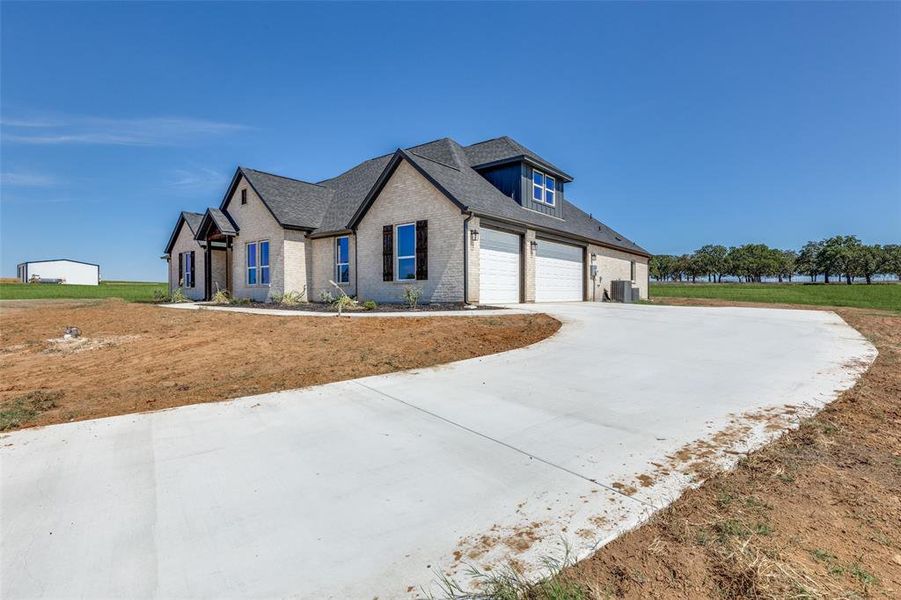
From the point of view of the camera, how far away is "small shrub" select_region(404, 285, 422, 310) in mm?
14477

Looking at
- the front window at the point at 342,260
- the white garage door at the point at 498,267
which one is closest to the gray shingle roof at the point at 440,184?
the front window at the point at 342,260

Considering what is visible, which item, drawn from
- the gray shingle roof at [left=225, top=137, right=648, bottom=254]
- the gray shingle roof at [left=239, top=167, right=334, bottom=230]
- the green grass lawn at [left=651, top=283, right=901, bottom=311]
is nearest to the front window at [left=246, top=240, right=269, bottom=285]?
the gray shingle roof at [left=239, top=167, right=334, bottom=230]

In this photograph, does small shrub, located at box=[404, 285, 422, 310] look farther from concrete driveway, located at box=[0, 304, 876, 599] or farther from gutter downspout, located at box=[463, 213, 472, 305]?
concrete driveway, located at box=[0, 304, 876, 599]

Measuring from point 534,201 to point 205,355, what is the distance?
47.3ft

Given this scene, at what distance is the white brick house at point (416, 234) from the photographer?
1458 centimetres

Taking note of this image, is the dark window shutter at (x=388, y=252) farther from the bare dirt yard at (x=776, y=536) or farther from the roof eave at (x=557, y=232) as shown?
the bare dirt yard at (x=776, y=536)

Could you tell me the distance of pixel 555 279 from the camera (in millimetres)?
18438

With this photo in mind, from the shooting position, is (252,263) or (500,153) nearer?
(500,153)

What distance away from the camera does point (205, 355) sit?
7320 millimetres

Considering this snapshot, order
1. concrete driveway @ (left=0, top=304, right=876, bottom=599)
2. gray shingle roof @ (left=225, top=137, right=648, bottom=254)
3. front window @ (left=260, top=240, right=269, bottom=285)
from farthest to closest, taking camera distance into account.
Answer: front window @ (left=260, top=240, right=269, bottom=285), gray shingle roof @ (left=225, top=137, right=648, bottom=254), concrete driveway @ (left=0, top=304, right=876, bottom=599)

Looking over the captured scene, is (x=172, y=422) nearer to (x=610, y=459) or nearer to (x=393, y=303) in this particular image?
(x=610, y=459)

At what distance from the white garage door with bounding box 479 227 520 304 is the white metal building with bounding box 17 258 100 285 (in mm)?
92725

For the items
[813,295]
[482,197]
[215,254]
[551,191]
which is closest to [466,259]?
→ [482,197]

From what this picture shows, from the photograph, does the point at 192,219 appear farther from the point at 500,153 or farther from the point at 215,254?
the point at 500,153
